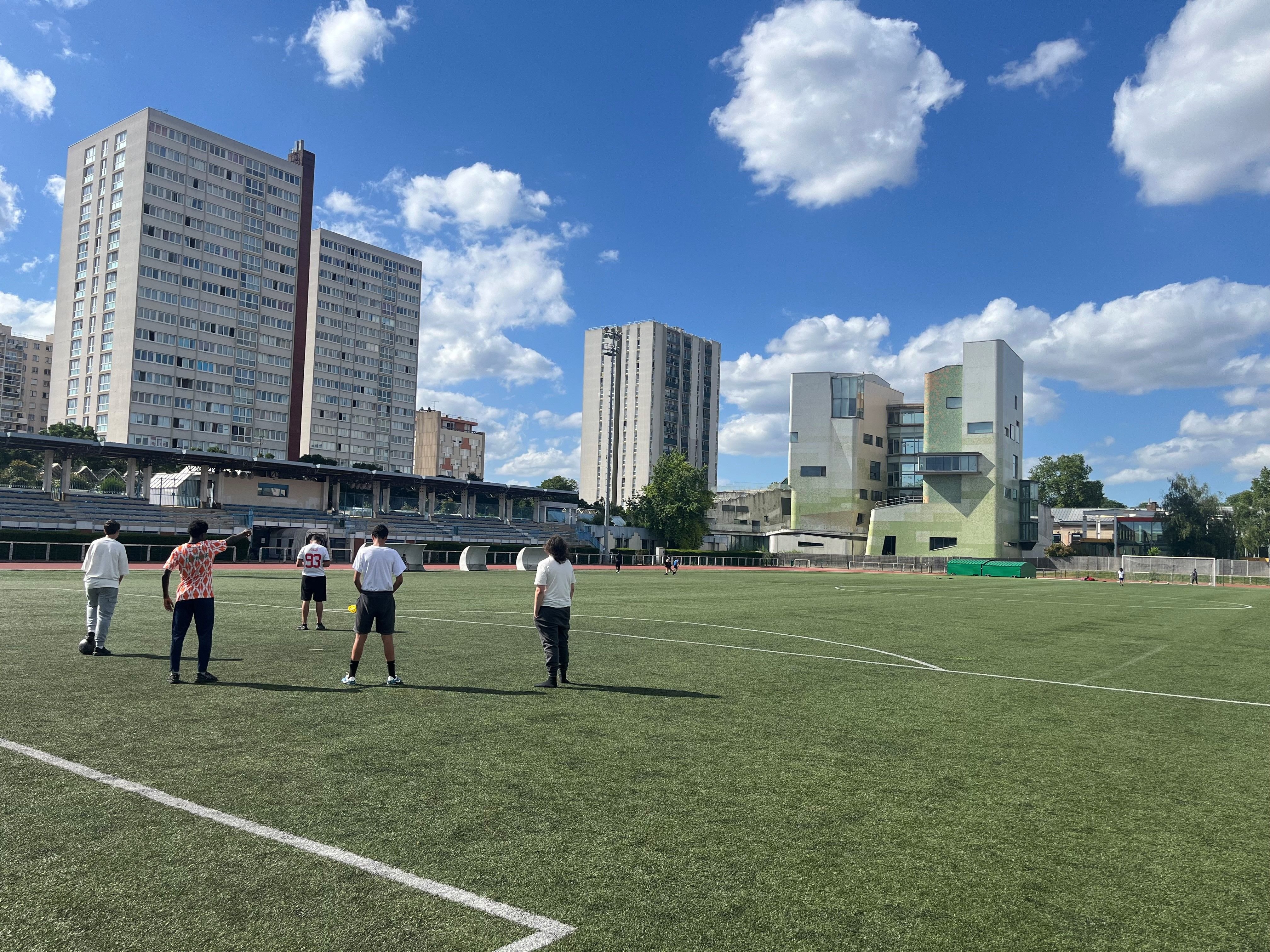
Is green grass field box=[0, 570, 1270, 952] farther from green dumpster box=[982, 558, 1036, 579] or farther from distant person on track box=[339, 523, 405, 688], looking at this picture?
green dumpster box=[982, 558, 1036, 579]

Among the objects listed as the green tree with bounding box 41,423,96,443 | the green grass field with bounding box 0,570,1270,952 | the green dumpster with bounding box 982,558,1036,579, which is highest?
the green tree with bounding box 41,423,96,443

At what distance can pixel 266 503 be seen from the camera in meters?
69.0

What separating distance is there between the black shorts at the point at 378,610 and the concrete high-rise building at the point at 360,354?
121564mm

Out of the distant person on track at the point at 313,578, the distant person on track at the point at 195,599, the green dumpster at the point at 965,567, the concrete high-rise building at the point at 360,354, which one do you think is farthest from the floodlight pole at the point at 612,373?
the concrete high-rise building at the point at 360,354

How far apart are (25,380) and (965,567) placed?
200664 mm

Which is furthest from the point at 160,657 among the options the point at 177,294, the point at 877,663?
the point at 177,294

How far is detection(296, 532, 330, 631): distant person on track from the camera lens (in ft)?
52.2

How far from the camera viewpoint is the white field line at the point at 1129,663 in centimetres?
1246

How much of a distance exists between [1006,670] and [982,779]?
Answer: 703 centimetres

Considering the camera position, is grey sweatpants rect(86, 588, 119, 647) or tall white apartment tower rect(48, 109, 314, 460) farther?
tall white apartment tower rect(48, 109, 314, 460)

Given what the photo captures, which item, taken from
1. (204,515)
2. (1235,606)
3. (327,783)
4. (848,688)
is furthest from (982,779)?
(204,515)

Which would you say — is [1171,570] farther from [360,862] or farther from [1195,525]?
[360,862]

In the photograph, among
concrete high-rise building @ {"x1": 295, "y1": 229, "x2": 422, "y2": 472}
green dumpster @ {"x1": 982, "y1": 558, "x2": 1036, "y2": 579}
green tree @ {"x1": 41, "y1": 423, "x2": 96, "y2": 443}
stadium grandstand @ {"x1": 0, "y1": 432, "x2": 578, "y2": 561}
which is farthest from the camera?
concrete high-rise building @ {"x1": 295, "y1": 229, "x2": 422, "y2": 472}

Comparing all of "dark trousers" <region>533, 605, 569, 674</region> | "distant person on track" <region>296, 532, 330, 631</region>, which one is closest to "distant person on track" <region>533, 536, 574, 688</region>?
"dark trousers" <region>533, 605, 569, 674</region>
